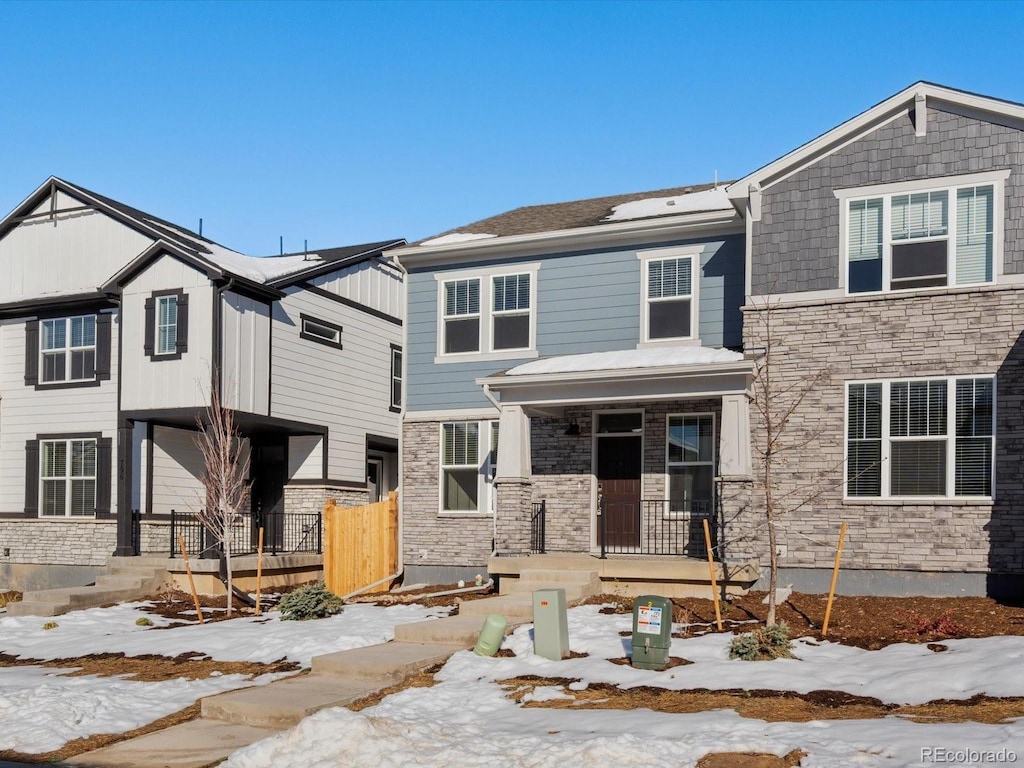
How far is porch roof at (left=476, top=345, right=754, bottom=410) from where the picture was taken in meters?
16.3

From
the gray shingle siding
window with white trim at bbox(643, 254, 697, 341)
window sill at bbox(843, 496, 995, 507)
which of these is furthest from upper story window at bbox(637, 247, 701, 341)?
window sill at bbox(843, 496, 995, 507)

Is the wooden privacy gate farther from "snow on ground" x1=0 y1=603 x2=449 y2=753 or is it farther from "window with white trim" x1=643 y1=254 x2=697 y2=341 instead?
"window with white trim" x1=643 y1=254 x2=697 y2=341

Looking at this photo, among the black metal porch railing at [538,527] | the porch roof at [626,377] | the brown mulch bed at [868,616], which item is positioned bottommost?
the brown mulch bed at [868,616]

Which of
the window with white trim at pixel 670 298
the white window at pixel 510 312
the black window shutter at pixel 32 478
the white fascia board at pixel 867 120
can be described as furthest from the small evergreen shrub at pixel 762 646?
the black window shutter at pixel 32 478

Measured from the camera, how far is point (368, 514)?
1995cm

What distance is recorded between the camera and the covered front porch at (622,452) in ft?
53.7

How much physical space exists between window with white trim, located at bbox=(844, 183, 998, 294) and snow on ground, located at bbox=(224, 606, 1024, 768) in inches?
241

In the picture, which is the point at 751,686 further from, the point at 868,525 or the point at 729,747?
the point at 868,525

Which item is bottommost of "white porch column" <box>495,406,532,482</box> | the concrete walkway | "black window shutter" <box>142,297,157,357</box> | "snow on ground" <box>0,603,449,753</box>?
"snow on ground" <box>0,603,449,753</box>

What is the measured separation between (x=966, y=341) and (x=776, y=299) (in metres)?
2.89

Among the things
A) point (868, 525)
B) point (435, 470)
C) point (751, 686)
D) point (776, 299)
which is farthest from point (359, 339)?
point (751, 686)

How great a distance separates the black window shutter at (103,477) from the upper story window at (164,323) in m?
2.44

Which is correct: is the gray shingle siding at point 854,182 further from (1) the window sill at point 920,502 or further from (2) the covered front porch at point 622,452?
(1) the window sill at point 920,502

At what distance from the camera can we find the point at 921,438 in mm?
15648
